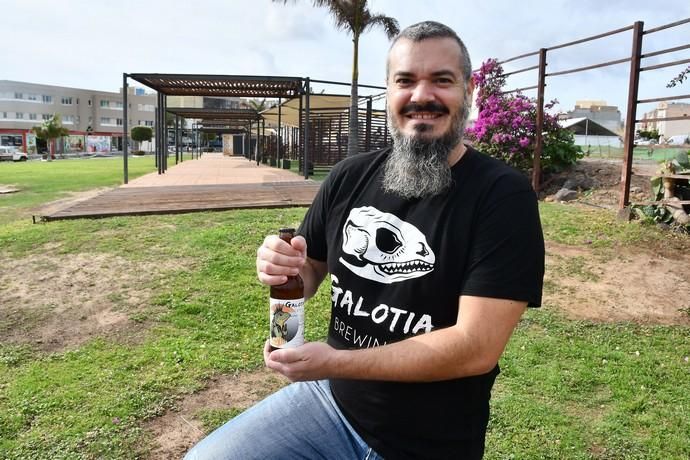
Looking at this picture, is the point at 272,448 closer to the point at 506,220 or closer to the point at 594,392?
the point at 506,220

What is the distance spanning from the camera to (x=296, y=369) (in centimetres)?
150

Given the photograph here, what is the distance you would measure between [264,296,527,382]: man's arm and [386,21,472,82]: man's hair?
0.78 m

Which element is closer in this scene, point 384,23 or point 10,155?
point 384,23

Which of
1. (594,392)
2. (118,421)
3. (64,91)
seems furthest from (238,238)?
(64,91)

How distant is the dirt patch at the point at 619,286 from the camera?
4.61 metres

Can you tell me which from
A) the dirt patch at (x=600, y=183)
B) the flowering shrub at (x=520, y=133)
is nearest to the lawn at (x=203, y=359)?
the dirt patch at (x=600, y=183)

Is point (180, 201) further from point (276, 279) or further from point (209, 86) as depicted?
point (276, 279)

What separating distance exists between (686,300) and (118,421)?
4.58 metres

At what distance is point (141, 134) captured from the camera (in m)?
71.4

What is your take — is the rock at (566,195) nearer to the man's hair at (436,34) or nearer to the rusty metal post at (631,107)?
the rusty metal post at (631,107)

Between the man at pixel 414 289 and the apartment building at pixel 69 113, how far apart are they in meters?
74.7

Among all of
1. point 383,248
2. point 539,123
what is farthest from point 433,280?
point 539,123

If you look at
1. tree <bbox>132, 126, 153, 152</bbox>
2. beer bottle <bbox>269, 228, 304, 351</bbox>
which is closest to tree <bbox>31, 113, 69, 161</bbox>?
tree <bbox>132, 126, 153, 152</bbox>

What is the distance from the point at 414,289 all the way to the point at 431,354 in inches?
8.7
